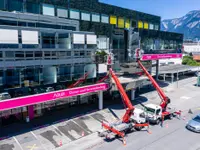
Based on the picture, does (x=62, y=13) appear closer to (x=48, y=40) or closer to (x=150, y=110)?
(x=48, y=40)

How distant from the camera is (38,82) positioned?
2441cm

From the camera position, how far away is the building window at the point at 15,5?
2840 centimetres

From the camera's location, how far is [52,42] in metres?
25.4

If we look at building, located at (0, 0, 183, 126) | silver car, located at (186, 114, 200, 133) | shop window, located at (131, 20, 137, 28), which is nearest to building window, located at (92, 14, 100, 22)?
building, located at (0, 0, 183, 126)

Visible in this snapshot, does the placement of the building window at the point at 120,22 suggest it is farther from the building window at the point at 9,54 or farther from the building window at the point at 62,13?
the building window at the point at 9,54

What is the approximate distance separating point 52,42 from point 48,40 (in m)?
0.64

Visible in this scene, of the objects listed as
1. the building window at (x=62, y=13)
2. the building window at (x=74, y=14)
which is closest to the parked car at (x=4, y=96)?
the building window at (x=62, y=13)

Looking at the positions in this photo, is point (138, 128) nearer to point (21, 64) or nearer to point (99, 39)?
point (21, 64)

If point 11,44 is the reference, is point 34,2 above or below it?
above

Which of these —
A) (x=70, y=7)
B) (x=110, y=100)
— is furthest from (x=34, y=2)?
(x=110, y=100)

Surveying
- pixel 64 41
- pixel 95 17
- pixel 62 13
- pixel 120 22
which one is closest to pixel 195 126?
pixel 64 41

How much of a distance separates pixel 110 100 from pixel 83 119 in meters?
9.99

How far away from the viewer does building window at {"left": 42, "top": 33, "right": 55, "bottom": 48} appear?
79.9ft

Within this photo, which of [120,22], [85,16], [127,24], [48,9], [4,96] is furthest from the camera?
[127,24]
